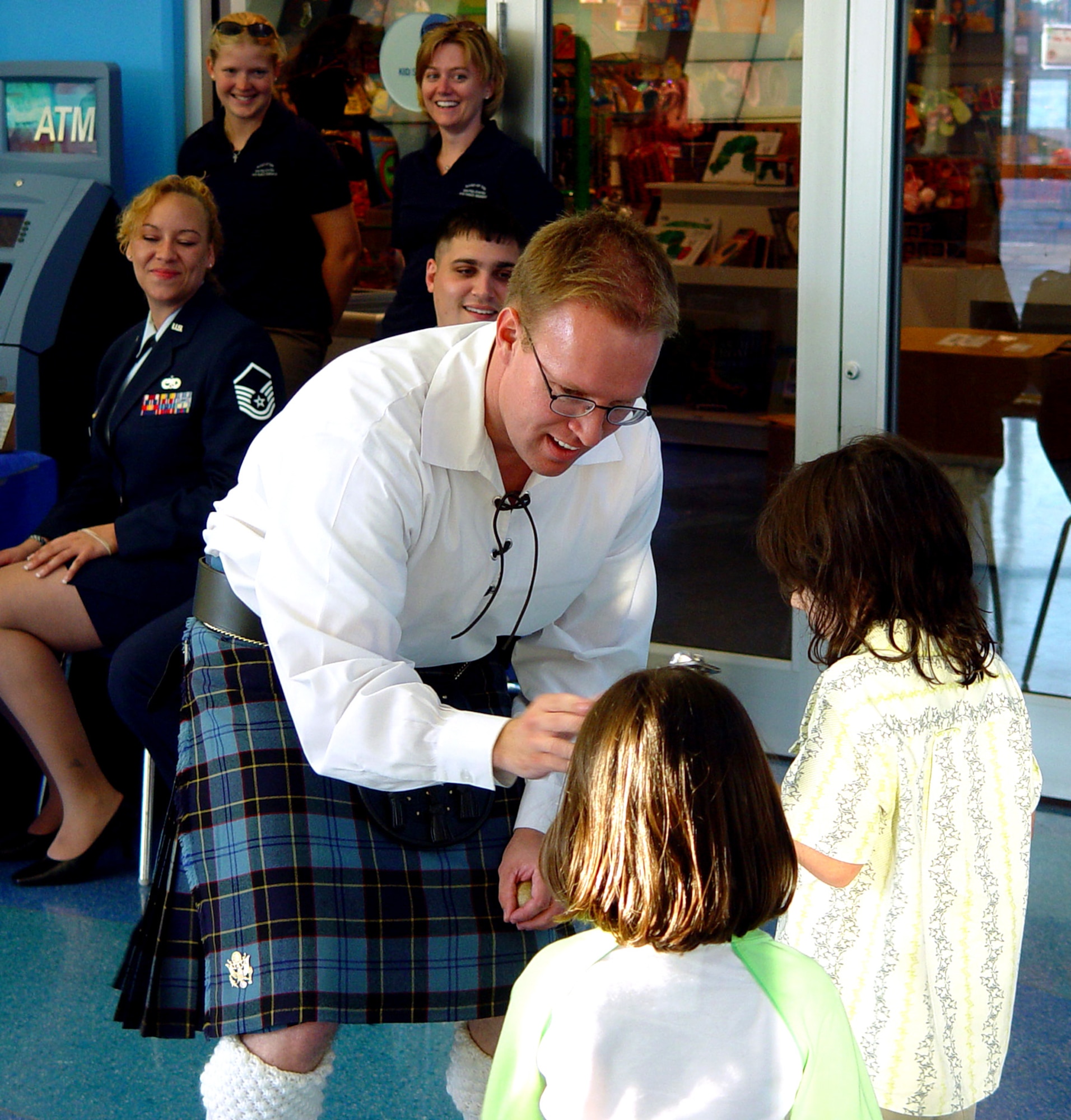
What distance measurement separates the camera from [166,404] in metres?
2.80

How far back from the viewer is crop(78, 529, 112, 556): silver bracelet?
279cm

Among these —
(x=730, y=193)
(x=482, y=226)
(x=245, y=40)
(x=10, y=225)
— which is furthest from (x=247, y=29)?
(x=730, y=193)

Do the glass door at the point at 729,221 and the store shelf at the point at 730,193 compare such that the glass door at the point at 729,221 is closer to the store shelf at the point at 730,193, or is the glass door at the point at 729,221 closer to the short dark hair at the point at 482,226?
the store shelf at the point at 730,193

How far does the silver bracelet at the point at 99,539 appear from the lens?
2785mm

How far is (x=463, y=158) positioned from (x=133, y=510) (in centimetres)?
116

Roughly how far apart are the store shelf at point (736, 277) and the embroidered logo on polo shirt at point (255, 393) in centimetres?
111

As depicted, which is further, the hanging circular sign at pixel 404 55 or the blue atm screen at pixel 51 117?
the blue atm screen at pixel 51 117

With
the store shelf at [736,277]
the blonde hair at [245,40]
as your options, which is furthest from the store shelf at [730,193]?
the blonde hair at [245,40]

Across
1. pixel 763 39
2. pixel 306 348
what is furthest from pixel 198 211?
pixel 763 39

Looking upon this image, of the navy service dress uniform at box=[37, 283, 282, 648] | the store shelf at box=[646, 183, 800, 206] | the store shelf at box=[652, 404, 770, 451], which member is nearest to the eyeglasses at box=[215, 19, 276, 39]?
the navy service dress uniform at box=[37, 283, 282, 648]

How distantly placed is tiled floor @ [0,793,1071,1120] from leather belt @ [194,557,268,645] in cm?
84

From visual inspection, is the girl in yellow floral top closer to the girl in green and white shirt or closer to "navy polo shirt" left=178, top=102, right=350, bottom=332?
the girl in green and white shirt

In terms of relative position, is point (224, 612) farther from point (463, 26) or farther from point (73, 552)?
point (463, 26)

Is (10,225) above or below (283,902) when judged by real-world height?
above
